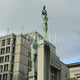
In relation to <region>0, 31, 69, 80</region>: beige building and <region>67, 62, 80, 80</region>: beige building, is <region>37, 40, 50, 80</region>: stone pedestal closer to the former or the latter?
<region>67, 62, 80, 80</region>: beige building

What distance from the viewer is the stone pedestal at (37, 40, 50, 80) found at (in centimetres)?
1264

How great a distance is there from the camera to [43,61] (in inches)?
505

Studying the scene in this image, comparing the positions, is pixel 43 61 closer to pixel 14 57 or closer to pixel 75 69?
pixel 75 69

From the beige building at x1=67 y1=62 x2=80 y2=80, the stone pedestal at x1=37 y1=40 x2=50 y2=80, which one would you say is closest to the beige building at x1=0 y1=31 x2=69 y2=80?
the beige building at x1=67 y1=62 x2=80 y2=80

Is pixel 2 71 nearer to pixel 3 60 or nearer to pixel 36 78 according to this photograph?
pixel 3 60

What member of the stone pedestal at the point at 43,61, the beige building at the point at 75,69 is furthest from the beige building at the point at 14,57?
the stone pedestal at the point at 43,61

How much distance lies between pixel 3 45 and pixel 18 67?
15.2 metres

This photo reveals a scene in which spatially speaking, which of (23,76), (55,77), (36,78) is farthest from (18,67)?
(36,78)

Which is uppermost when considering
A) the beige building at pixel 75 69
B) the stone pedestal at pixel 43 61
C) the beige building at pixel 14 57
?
the beige building at pixel 14 57

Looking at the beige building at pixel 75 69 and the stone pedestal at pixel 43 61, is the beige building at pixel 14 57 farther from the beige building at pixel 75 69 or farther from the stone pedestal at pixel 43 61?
the stone pedestal at pixel 43 61

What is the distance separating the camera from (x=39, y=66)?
1284 cm

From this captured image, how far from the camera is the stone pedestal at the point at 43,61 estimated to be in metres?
12.6

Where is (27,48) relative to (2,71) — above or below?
above

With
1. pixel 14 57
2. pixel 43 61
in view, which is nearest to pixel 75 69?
pixel 14 57
